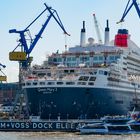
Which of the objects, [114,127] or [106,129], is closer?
[106,129]

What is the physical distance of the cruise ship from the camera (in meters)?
79.3

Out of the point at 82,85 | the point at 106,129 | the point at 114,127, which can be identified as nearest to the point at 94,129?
the point at 106,129

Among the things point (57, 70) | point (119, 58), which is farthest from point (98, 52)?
point (57, 70)

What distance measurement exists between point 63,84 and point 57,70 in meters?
5.95

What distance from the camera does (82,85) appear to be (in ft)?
261

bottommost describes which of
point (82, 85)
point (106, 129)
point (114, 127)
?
point (106, 129)

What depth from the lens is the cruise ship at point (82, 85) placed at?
7931cm

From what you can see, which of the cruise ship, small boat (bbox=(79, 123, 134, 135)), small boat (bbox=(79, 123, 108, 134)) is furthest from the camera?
the cruise ship

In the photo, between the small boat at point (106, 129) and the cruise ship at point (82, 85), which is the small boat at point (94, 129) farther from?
the cruise ship at point (82, 85)

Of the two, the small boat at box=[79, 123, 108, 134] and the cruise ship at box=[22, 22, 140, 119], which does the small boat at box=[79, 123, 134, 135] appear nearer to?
the small boat at box=[79, 123, 108, 134]

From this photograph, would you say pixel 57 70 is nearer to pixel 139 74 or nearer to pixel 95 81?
pixel 95 81

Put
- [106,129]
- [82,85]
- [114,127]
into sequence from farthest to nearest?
[82,85], [114,127], [106,129]

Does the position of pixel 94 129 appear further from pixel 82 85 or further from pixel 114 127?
pixel 82 85

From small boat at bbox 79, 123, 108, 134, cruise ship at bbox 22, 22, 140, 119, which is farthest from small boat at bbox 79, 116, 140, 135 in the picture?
cruise ship at bbox 22, 22, 140, 119
